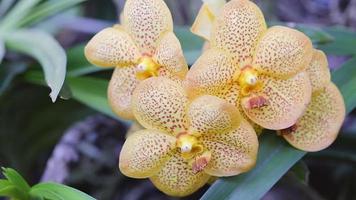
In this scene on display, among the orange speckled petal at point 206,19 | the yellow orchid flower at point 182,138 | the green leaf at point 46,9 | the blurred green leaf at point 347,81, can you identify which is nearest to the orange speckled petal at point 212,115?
the yellow orchid flower at point 182,138

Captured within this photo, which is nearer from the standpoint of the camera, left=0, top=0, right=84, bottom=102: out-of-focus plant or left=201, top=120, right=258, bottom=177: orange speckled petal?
left=201, top=120, right=258, bottom=177: orange speckled petal

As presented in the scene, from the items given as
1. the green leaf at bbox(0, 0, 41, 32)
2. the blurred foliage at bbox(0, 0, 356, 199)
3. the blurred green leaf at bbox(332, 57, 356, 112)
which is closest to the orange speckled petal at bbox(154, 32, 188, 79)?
the blurred foliage at bbox(0, 0, 356, 199)

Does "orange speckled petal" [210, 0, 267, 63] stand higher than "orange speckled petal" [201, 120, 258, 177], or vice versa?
"orange speckled petal" [210, 0, 267, 63]

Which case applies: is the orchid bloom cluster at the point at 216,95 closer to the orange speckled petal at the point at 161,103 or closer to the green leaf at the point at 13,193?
the orange speckled petal at the point at 161,103

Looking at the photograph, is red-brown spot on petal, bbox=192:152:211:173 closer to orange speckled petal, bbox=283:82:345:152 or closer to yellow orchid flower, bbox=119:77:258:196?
yellow orchid flower, bbox=119:77:258:196

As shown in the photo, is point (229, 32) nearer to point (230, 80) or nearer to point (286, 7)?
point (230, 80)

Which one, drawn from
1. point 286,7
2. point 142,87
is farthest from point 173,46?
point 286,7

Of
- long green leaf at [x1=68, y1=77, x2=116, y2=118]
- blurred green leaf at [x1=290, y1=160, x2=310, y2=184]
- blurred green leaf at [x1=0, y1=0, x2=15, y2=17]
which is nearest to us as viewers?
blurred green leaf at [x1=290, y1=160, x2=310, y2=184]

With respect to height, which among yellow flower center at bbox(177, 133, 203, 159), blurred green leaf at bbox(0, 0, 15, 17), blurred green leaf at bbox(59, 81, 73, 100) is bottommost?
blurred green leaf at bbox(0, 0, 15, 17)
